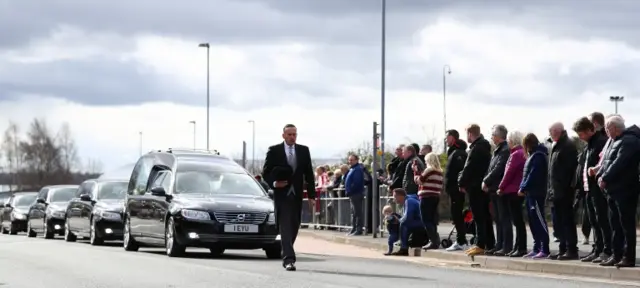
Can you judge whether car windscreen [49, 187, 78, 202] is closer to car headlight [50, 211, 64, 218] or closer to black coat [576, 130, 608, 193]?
car headlight [50, 211, 64, 218]

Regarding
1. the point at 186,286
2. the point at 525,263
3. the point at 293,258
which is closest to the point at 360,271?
the point at 293,258

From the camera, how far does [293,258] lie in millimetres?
18188

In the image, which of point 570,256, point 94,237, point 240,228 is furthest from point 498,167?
point 94,237

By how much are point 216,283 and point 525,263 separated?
17.4ft

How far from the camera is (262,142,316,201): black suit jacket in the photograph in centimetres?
1875

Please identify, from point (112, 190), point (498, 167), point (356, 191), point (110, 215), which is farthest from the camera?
point (112, 190)

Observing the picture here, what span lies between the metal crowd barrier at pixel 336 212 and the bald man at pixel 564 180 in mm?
10447

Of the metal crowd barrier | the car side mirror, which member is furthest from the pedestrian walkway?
the metal crowd barrier

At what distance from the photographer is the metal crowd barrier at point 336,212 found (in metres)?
30.8

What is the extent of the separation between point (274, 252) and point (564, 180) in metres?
5.42

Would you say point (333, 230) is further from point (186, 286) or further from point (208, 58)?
point (208, 58)

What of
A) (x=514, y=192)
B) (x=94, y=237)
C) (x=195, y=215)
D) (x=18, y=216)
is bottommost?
(x=18, y=216)

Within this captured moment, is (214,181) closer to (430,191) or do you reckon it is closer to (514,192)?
(430,191)

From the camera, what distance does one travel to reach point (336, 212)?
35.2 meters
